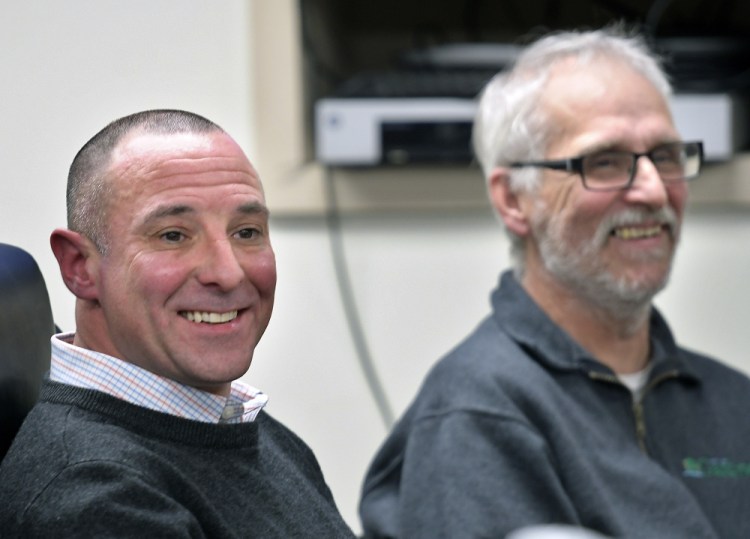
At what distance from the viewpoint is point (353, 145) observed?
2.12 m

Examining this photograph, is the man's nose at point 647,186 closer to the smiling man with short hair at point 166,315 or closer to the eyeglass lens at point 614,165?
the eyeglass lens at point 614,165

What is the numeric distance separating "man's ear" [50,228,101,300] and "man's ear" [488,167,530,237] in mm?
903

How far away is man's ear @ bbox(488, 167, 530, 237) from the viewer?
5.75 ft

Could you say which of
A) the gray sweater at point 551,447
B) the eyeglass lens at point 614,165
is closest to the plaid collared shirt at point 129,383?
the gray sweater at point 551,447

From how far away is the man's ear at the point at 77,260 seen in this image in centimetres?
95

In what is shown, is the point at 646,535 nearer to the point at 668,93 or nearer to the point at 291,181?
the point at 668,93

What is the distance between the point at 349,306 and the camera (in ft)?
7.26

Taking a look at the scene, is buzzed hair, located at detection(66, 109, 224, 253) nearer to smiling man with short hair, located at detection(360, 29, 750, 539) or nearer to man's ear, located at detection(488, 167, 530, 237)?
smiling man with short hair, located at detection(360, 29, 750, 539)

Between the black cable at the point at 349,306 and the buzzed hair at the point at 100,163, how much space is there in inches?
46.3

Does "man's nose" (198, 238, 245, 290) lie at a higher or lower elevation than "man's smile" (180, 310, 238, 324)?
higher

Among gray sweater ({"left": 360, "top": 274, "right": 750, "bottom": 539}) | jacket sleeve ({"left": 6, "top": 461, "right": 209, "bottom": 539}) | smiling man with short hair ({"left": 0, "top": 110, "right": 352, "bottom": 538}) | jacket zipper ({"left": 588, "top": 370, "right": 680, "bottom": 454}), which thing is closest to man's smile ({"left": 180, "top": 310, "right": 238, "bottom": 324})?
smiling man with short hair ({"left": 0, "top": 110, "right": 352, "bottom": 538})

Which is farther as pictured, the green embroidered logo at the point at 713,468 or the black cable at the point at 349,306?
the black cable at the point at 349,306

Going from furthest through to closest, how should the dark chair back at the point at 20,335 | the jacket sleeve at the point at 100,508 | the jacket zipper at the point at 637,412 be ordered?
the jacket zipper at the point at 637,412, the dark chair back at the point at 20,335, the jacket sleeve at the point at 100,508

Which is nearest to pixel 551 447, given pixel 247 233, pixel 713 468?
pixel 713 468
